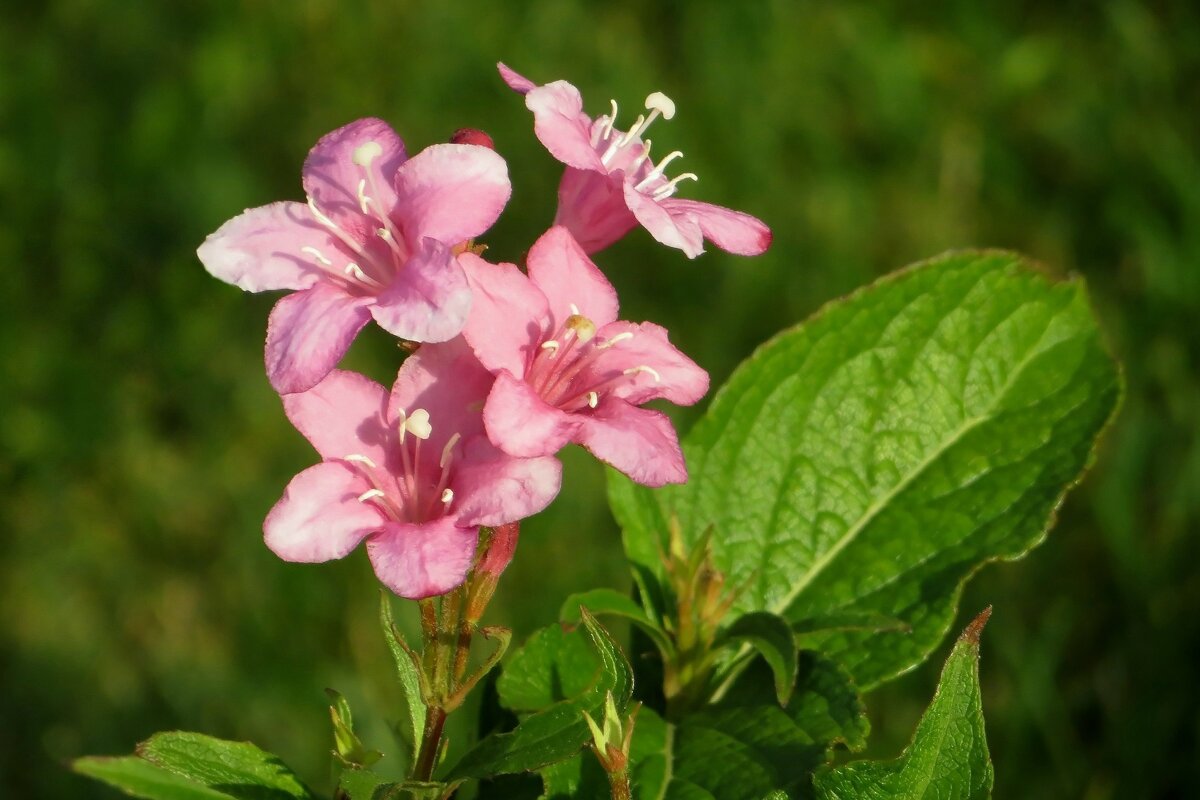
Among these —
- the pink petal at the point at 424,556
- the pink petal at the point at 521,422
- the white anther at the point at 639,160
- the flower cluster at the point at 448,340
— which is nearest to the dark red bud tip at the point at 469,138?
the flower cluster at the point at 448,340

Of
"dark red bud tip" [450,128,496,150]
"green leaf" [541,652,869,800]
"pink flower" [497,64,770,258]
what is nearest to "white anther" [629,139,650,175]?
"pink flower" [497,64,770,258]

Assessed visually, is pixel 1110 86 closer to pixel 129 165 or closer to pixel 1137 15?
pixel 1137 15

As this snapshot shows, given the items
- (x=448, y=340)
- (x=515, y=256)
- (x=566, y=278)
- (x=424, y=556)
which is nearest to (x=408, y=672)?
(x=424, y=556)

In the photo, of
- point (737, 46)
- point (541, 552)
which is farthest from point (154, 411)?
point (737, 46)

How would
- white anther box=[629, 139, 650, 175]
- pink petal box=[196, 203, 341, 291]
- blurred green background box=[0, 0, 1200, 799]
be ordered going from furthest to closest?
blurred green background box=[0, 0, 1200, 799], white anther box=[629, 139, 650, 175], pink petal box=[196, 203, 341, 291]

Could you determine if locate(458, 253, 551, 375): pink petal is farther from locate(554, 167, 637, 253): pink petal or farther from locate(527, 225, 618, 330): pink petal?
locate(554, 167, 637, 253): pink petal

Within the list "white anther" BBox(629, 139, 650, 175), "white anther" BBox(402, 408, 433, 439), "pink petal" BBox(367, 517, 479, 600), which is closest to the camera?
"pink petal" BBox(367, 517, 479, 600)

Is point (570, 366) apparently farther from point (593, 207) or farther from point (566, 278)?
point (593, 207)
